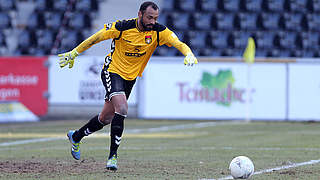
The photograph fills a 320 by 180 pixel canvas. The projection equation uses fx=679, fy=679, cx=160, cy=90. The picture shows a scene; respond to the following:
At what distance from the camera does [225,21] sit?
24.7m

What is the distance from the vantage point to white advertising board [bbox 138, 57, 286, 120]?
780 inches

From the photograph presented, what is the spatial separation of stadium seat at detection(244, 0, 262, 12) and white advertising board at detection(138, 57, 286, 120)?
5.40 m

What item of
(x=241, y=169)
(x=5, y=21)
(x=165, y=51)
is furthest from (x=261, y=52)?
(x=241, y=169)

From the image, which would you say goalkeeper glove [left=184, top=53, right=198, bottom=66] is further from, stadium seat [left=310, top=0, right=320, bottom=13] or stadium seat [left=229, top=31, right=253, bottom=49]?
stadium seat [left=310, top=0, right=320, bottom=13]

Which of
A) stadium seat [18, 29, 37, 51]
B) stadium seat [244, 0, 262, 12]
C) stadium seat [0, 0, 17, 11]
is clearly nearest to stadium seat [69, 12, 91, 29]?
stadium seat [18, 29, 37, 51]

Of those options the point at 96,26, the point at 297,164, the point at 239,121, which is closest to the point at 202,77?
the point at 239,121

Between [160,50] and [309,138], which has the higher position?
[160,50]

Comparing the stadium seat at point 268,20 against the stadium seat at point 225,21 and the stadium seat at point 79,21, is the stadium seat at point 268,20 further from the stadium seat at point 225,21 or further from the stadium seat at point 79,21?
the stadium seat at point 79,21

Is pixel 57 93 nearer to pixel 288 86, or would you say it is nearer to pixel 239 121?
pixel 239 121

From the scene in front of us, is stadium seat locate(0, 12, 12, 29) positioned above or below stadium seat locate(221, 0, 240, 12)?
below

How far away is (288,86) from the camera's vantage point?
19828mm

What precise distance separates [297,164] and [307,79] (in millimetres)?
11316

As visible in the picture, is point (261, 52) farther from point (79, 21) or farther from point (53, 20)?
point (53, 20)

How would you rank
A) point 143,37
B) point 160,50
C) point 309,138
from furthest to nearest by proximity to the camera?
point 160,50
point 309,138
point 143,37
